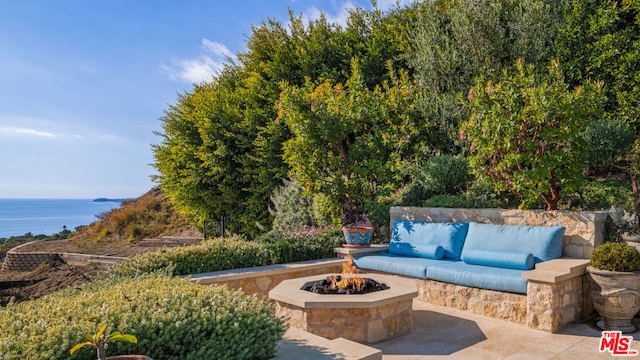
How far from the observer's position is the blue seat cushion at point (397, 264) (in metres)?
5.99

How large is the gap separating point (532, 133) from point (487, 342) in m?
3.44

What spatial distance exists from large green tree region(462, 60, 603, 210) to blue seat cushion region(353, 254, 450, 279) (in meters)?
1.72

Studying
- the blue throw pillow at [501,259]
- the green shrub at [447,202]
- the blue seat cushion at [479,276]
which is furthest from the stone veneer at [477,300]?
the green shrub at [447,202]

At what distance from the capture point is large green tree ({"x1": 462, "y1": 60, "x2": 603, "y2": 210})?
5.96 m

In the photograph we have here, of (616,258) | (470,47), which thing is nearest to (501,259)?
(616,258)

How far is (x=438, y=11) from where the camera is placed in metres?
9.31

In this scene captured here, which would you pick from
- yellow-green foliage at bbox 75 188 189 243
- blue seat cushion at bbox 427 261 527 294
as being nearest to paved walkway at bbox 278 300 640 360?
blue seat cushion at bbox 427 261 527 294

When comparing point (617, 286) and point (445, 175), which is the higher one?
point (445, 175)

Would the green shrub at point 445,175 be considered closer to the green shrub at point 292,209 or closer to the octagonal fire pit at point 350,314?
the green shrub at point 292,209

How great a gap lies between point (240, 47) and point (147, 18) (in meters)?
6.09

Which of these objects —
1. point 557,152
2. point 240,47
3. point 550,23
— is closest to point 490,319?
point 557,152

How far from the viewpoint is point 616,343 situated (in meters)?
4.36

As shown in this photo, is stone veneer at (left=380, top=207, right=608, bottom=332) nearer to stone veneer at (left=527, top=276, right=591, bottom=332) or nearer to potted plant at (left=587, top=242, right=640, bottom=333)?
stone veneer at (left=527, top=276, right=591, bottom=332)

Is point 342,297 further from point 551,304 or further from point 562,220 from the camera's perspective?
point 562,220
